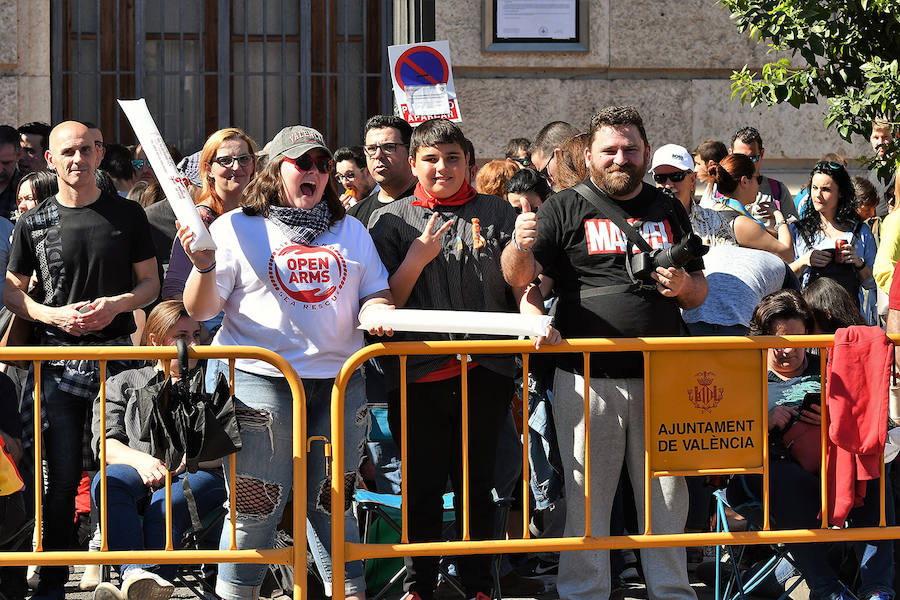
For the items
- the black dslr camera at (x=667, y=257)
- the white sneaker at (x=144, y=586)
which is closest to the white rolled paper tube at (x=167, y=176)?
the white sneaker at (x=144, y=586)

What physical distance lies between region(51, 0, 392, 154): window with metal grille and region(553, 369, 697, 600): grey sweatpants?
5574mm

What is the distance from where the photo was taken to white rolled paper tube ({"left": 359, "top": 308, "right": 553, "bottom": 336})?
15.3ft

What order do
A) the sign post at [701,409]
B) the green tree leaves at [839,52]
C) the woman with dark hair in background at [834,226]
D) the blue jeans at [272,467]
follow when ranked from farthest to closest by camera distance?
the woman with dark hair in background at [834,226] < the green tree leaves at [839,52] < the sign post at [701,409] < the blue jeans at [272,467]

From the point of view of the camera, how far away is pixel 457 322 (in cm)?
467

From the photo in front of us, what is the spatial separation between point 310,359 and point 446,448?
0.80 meters

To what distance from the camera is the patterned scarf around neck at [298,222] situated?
4898 mm

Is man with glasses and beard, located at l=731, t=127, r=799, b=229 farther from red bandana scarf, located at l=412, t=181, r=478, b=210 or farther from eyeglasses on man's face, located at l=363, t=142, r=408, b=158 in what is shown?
red bandana scarf, located at l=412, t=181, r=478, b=210

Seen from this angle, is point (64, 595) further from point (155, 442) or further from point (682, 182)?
point (682, 182)

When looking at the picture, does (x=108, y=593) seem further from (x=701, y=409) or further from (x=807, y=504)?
(x=807, y=504)

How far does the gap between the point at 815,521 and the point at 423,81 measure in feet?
12.0

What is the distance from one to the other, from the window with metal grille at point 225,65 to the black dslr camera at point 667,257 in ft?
18.3

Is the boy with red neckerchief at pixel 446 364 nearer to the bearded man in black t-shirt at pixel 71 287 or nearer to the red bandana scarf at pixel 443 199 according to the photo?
the red bandana scarf at pixel 443 199

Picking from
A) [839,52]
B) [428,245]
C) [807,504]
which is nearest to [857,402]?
[807,504]

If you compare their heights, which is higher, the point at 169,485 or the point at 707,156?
the point at 707,156
